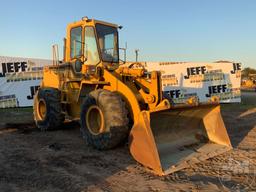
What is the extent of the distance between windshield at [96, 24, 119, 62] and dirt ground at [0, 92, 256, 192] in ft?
7.46

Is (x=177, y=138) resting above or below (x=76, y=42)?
below

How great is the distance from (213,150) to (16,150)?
418 centimetres

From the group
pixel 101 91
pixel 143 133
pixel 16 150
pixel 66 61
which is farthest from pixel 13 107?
pixel 143 133

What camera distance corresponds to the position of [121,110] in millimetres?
5871

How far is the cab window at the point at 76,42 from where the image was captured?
7852 mm

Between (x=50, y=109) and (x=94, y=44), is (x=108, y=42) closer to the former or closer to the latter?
(x=94, y=44)

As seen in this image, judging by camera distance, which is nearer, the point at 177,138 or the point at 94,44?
the point at 177,138

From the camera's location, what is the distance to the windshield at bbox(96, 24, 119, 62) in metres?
7.61

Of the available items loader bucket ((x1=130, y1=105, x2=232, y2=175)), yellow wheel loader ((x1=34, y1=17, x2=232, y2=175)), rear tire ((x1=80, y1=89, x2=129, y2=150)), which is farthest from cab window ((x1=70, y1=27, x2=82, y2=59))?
loader bucket ((x1=130, y1=105, x2=232, y2=175))

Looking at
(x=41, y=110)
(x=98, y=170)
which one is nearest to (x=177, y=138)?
(x=98, y=170)

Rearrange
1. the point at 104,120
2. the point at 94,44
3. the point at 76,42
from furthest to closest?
the point at 76,42
the point at 94,44
the point at 104,120

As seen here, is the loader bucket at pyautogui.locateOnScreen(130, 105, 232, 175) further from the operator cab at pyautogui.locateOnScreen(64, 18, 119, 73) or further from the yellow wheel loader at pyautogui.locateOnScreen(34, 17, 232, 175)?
the operator cab at pyautogui.locateOnScreen(64, 18, 119, 73)

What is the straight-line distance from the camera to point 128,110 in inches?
242

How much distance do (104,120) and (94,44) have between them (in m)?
2.37
